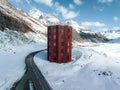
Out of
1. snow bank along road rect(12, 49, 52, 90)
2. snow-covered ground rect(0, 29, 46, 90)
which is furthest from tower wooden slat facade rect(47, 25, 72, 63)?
snow bank along road rect(12, 49, 52, 90)

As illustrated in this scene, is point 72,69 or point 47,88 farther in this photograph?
point 72,69

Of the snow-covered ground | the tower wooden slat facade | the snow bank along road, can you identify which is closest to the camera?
the snow bank along road

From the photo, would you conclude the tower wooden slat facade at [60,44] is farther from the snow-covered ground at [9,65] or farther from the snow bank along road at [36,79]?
the snow bank along road at [36,79]

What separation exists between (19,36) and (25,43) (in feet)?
18.7

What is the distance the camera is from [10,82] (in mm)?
35125

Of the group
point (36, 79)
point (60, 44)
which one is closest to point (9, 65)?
point (36, 79)

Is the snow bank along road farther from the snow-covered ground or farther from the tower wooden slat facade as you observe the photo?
the tower wooden slat facade

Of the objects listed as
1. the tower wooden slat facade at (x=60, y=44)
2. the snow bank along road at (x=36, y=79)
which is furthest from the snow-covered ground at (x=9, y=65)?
the tower wooden slat facade at (x=60, y=44)

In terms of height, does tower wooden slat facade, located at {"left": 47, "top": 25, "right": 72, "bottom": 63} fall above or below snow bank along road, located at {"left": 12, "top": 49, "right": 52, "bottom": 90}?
above

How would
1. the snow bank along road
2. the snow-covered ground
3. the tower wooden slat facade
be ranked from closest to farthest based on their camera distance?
the snow bank along road → the snow-covered ground → the tower wooden slat facade

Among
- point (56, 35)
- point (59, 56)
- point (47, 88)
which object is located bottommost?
point (47, 88)

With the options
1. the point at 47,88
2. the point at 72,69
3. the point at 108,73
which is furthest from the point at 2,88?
the point at 108,73

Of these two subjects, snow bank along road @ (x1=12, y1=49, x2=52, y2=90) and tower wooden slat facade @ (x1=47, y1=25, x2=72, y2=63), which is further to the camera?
tower wooden slat facade @ (x1=47, y1=25, x2=72, y2=63)

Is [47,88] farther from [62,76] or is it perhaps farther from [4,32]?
[4,32]
